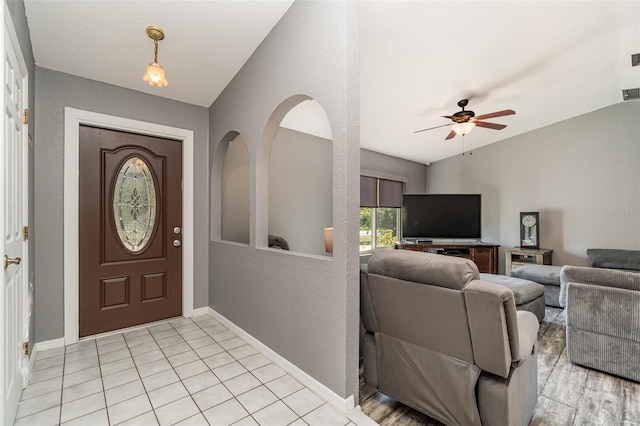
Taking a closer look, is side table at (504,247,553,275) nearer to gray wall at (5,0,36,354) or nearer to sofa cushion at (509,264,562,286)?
sofa cushion at (509,264,562,286)

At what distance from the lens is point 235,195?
11.8ft

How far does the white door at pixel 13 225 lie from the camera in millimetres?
1376

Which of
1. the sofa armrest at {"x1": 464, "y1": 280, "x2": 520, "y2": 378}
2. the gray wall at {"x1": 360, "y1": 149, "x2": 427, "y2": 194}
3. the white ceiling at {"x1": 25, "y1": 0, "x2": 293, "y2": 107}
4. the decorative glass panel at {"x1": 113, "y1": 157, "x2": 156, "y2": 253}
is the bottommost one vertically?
the sofa armrest at {"x1": 464, "y1": 280, "x2": 520, "y2": 378}

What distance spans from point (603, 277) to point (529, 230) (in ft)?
11.0

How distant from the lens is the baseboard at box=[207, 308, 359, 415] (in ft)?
5.61

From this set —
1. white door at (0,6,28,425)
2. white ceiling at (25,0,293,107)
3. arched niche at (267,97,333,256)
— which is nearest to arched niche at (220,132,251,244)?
arched niche at (267,97,333,256)

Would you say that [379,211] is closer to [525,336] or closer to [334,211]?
[334,211]

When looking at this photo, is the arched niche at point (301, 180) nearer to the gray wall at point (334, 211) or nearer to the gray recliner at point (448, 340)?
the gray wall at point (334, 211)

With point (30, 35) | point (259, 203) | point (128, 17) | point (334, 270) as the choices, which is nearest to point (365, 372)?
point (334, 270)

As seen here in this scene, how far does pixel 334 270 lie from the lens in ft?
5.77

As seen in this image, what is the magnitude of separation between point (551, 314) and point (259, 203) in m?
3.91

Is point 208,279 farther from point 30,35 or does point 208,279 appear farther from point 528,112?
point 528,112

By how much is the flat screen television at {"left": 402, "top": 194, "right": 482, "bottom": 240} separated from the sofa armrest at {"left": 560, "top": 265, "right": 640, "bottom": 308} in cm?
321

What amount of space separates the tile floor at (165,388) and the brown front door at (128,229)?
1.15 feet
